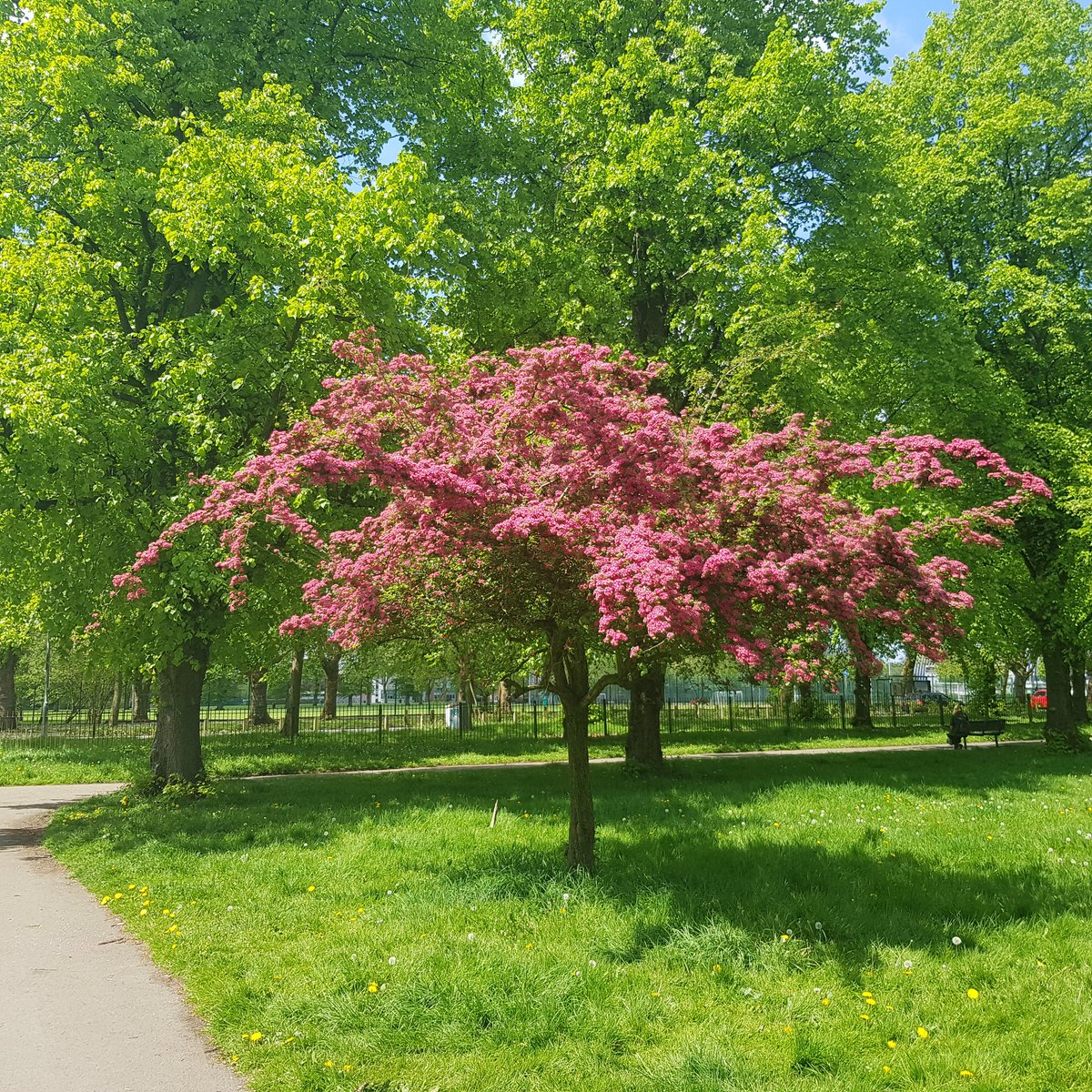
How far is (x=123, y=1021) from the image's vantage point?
18.5 ft

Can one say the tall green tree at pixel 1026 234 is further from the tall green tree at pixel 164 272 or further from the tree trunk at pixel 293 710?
the tree trunk at pixel 293 710

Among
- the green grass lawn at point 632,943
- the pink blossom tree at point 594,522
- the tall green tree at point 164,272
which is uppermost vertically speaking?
the tall green tree at point 164,272

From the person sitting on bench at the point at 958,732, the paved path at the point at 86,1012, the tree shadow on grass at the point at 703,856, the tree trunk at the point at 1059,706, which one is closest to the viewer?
the paved path at the point at 86,1012

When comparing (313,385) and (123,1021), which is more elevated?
(313,385)

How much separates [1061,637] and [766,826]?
15.3 m

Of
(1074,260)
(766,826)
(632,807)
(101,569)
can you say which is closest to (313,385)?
(101,569)

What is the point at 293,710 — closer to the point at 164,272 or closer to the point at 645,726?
the point at 645,726

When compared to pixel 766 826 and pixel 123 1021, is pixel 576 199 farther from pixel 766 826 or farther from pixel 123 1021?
pixel 123 1021

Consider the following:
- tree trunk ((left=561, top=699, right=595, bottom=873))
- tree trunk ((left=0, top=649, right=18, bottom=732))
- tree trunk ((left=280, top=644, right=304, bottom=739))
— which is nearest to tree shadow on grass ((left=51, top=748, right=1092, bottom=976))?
tree trunk ((left=561, top=699, right=595, bottom=873))

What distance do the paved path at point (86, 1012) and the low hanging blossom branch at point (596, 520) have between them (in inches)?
121

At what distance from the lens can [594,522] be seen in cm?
698

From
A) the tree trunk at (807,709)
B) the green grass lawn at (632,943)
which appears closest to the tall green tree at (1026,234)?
the green grass lawn at (632,943)

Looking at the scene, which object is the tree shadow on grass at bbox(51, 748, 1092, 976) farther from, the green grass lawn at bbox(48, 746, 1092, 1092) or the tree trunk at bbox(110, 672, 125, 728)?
the tree trunk at bbox(110, 672, 125, 728)

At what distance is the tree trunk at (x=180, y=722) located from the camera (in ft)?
48.8
